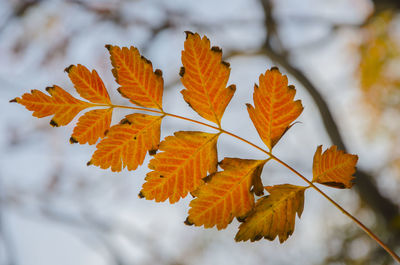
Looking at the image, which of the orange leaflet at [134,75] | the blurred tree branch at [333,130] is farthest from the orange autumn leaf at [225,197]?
the blurred tree branch at [333,130]

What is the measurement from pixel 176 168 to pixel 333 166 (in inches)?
9.0

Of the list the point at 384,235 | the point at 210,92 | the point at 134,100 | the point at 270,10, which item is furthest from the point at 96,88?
the point at 384,235

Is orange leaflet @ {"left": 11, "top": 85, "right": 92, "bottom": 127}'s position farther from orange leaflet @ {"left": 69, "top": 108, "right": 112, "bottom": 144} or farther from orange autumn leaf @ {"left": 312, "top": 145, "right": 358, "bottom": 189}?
orange autumn leaf @ {"left": 312, "top": 145, "right": 358, "bottom": 189}

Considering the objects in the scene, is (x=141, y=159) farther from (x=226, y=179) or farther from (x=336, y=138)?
(x=336, y=138)

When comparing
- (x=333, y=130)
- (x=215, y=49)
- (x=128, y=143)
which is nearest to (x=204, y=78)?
(x=215, y=49)

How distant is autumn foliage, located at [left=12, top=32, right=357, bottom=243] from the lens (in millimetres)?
407

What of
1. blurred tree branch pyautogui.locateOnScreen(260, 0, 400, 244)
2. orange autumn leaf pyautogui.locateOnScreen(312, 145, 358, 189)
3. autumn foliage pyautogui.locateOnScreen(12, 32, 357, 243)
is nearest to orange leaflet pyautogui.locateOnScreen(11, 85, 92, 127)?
autumn foliage pyautogui.locateOnScreen(12, 32, 357, 243)

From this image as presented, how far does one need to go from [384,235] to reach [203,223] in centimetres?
281

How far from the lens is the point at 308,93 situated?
2.58m

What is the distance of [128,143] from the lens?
1.41 feet

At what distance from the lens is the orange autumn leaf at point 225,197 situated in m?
0.40

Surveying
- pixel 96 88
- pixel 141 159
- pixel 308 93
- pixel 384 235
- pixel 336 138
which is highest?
pixel 308 93

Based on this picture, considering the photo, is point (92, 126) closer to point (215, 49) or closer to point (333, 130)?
point (215, 49)

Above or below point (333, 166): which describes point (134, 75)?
above
